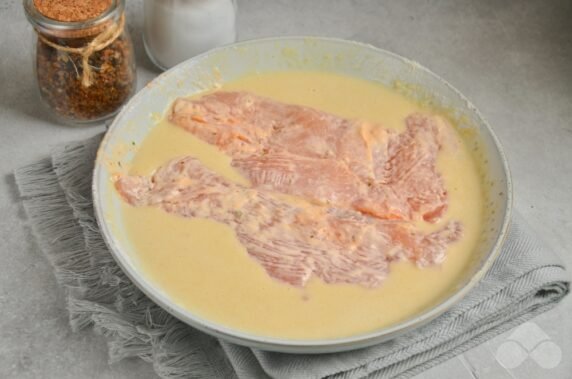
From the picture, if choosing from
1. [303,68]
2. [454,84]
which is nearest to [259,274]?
[303,68]

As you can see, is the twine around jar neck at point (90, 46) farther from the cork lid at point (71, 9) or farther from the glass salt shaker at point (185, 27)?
the glass salt shaker at point (185, 27)

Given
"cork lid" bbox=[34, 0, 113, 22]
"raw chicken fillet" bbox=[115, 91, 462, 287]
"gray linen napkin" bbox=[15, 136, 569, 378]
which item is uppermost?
"cork lid" bbox=[34, 0, 113, 22]

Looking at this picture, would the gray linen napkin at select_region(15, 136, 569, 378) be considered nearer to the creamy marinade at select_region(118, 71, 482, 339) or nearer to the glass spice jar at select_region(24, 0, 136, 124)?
the creamy marinade at select_region(118, 71, 482, 339)

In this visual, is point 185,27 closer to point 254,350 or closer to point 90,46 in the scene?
point 90,46

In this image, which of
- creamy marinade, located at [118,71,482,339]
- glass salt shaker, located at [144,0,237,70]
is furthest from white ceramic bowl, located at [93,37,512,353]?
glass salt shaker, located at [144,0,237,70]

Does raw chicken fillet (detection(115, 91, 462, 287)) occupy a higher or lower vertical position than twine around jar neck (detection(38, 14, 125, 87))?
lower

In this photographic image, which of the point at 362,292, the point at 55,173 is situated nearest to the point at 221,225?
the point at 362,292
